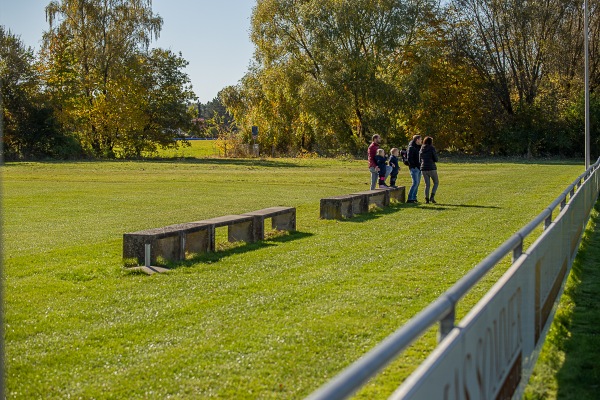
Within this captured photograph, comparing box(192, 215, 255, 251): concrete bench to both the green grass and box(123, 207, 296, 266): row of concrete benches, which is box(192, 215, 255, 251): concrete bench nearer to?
box(123, 207, 296, 266): row of concrete benches

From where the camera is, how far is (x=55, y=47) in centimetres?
7112

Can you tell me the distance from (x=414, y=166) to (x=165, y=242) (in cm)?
1413

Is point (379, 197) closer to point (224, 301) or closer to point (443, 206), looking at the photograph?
point (443, 206)

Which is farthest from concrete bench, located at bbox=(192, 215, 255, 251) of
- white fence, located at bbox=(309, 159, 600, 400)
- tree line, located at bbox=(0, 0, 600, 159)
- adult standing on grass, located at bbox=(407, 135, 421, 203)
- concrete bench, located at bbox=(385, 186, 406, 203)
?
tree line, located at bbox=(0, 0, 600, 159)

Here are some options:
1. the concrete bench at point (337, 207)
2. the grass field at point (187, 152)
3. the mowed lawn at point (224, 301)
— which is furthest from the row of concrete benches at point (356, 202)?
the grass field at point (187, 152)

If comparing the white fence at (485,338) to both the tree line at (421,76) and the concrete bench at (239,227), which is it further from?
the tree line at (421,76)

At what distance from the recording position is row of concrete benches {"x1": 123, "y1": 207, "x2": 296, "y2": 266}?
12.5 metres

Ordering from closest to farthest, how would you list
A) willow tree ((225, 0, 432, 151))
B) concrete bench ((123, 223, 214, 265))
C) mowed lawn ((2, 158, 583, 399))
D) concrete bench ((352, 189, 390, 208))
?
mowed lawn ((2, 158, 583, 399)), concrete bench ((123, 223, 214, 265)), concrete bench ((352, 189, 390, 208)), willow tree ((225, 0, 432, 151))

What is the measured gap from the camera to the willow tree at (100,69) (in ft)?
229

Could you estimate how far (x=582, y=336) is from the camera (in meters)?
8.27

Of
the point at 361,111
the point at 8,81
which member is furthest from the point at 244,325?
the point at 8,81

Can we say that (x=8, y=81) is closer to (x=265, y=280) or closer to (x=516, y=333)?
(x=265, y=280)

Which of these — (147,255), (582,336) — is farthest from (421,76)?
(582,336)

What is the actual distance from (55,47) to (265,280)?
64.2 m
